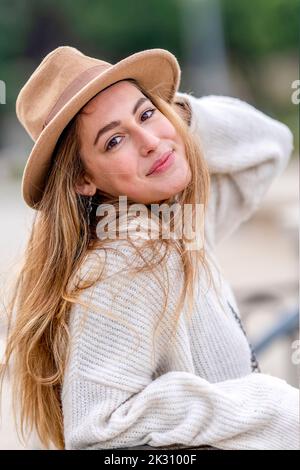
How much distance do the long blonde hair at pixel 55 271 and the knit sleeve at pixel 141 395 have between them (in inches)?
1.8

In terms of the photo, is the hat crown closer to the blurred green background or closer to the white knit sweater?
the white knit sweater

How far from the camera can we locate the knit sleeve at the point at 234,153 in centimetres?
164

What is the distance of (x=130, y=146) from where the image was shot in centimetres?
130

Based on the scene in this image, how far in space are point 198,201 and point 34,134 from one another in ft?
0.99

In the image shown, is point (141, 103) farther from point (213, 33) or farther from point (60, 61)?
point (213, 33)

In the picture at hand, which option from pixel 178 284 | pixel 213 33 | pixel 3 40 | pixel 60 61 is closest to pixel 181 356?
pixel 178 284

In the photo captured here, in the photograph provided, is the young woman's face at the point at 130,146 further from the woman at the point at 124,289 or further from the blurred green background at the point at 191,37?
the blurred green background at the point at 191,37

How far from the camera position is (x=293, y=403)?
1268 mm

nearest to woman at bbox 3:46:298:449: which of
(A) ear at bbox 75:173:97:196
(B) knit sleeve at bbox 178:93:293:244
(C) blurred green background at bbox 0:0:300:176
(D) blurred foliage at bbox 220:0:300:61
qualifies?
(A) ear at bbox 75:173:97:196

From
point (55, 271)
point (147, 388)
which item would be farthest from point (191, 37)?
point (147, 388)

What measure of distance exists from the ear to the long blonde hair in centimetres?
1

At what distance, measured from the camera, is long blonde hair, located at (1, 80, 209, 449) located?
1.30 m

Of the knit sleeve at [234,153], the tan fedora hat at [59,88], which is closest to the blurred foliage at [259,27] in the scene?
the knit sleeve at [234,153]

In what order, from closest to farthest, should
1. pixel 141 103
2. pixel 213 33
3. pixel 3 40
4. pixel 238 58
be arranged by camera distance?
1. pixel 141 103
2. pixel 3 40
3. pixel 213 33
4. pixel 238 58
